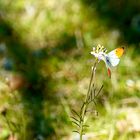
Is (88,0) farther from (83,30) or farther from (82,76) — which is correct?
(82,76)

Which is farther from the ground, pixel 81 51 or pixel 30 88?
pixel 81 51

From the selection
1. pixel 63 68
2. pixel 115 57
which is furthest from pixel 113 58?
pixel 63 68

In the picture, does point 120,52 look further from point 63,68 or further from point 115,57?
point 63,68

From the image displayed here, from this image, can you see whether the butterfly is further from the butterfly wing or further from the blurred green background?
the blurred green background

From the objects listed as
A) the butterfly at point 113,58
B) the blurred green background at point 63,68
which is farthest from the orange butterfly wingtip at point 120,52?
the blurred green background at point 63,68

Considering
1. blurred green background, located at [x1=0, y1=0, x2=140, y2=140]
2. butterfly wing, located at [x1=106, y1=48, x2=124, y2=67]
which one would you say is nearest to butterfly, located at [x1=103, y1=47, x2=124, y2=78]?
butterfly wing, located at [x1=106, y1=48, x2=124, y2=67]

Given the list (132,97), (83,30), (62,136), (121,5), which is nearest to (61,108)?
(62,136)

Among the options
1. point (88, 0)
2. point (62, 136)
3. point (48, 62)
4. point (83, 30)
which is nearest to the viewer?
point (62, 136)

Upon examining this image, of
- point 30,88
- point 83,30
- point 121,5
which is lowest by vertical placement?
point 30,88
